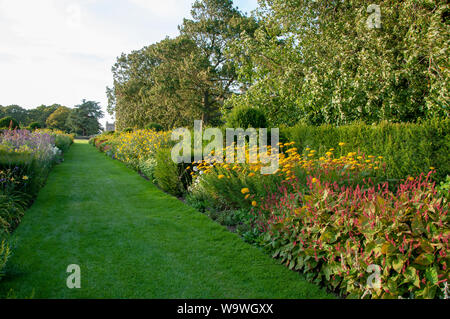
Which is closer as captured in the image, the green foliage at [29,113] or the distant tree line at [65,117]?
the green foliage at [29,113]

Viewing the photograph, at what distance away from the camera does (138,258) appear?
3729 mm

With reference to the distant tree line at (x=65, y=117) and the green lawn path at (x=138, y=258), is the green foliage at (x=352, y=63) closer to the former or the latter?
the green lawn path at (x=138, y=258)

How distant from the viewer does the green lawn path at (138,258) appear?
2.99 meters

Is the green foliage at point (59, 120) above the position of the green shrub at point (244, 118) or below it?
above

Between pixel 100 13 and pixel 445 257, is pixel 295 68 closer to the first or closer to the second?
pixel 100 13

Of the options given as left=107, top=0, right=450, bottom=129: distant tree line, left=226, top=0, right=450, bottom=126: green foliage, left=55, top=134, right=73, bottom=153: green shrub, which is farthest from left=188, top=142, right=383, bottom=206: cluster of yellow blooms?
left=55, top=134, right=73, bottom=153: green shrub

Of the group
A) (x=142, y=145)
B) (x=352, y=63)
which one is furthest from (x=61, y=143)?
(x=352, y=63)

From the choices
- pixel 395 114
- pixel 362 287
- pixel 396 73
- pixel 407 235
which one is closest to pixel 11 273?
pixel 362 287

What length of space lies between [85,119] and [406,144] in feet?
237

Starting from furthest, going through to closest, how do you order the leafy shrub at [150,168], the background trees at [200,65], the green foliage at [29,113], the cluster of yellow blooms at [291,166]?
the green foliage at [29,113] → the background trees at [200,65] → the leafy shrub at [150,168] → the cluster of yellow blooms at [291,166]

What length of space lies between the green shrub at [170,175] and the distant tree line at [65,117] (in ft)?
214

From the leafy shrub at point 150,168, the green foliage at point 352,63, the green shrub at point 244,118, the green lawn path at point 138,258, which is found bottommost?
the green lawn path at point 138,258

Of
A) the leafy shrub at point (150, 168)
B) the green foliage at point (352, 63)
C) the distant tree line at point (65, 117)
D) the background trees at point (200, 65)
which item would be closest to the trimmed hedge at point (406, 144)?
the green foliage at point (352, 63)

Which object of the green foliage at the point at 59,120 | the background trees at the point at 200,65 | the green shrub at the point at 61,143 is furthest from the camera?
the green foliage at the point at 59,120
